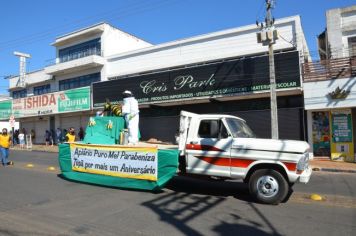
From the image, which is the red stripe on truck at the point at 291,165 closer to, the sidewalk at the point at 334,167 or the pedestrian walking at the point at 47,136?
the sidewalk at the point at 334,167

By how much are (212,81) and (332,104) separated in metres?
6.98

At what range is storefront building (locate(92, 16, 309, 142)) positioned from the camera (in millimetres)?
19594

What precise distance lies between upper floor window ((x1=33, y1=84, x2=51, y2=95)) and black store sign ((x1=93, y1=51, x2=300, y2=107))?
37.3 feet

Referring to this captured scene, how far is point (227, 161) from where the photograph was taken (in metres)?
8.47

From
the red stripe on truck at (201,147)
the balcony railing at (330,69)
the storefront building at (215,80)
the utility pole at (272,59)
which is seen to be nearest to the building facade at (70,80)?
the storefront building at (215,80)

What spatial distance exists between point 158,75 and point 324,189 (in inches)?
626

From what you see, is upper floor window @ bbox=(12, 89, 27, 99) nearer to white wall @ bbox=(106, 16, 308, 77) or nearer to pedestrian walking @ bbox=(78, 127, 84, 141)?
pedestrian walking @ bbox=(78, 127, 84, 141)

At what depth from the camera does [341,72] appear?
1784 cm

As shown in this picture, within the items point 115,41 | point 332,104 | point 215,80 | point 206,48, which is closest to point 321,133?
point 332,104

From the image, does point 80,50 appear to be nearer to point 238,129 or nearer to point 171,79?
point 171,79

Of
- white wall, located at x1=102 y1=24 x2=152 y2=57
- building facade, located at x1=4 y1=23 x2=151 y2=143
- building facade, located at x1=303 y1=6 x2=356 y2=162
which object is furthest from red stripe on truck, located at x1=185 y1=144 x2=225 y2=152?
white wall, located at x1=102 y1=24 x2=152 y2=57

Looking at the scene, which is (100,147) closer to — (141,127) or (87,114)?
(141,127)

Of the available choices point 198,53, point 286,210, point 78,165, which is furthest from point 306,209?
point 198,53

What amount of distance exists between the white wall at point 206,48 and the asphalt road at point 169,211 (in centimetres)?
1221
